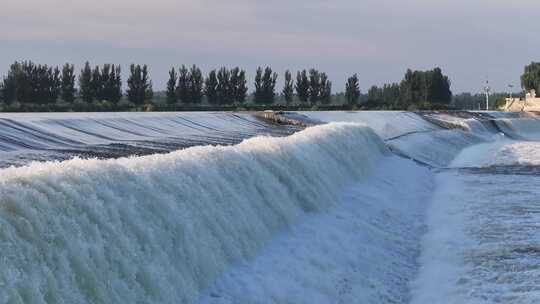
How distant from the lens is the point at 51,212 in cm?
663

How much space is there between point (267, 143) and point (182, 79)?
51.2 metres

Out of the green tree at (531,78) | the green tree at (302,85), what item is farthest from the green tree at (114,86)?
the green tree at (531,78)

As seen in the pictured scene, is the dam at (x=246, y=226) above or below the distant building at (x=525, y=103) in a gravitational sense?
below

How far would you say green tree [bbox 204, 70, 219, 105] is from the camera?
67.1 metres

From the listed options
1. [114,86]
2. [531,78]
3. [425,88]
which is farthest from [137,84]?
[531,78]

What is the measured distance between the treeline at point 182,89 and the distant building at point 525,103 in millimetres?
9064

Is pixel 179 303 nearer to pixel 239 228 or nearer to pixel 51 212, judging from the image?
pixel 51 212

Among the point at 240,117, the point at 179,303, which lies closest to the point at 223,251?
the point at 179,303

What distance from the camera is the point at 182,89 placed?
213 ft

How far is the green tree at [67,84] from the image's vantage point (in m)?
55.9

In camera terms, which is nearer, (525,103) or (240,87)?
(240,87)

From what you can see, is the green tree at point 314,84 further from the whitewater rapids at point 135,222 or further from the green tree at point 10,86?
the whitewater rapids at point 135,222

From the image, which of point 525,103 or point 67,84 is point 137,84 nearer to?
point 67,84

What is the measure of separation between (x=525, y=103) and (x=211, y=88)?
45.6 m
